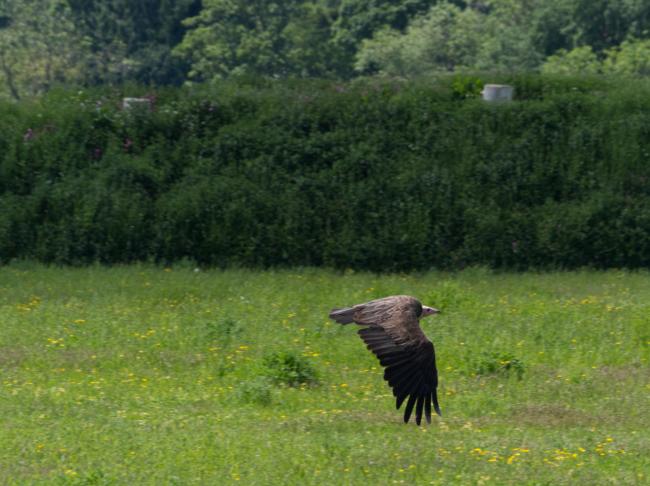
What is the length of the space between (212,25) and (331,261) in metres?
27.1

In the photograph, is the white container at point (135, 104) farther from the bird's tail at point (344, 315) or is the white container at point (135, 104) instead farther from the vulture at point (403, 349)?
the vulture at point (403, 349)

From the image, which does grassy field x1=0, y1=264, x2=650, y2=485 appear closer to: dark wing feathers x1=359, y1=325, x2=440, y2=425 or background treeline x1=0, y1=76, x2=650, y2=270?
dark wing feathers x1=359, y1=325, x2=440, y2=425

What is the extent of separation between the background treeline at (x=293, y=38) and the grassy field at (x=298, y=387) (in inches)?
1037

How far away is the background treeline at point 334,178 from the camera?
19422 mm

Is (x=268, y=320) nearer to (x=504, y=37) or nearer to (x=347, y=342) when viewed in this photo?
(x=347, y=342)

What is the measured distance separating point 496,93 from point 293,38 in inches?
943

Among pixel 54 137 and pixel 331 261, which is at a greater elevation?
pixel 54 137

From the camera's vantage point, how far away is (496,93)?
2077 cm

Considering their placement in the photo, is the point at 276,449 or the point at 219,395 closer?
the point at 276,449

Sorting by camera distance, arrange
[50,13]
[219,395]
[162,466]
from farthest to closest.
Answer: [50,13] < [219,395] < [162,466]

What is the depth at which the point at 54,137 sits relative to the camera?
799 inches

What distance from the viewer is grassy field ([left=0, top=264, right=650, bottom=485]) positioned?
26.9 ft

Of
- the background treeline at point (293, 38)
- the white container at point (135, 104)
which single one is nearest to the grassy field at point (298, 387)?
the white container at point (135, 104)

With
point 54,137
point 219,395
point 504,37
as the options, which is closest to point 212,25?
point 504,37
